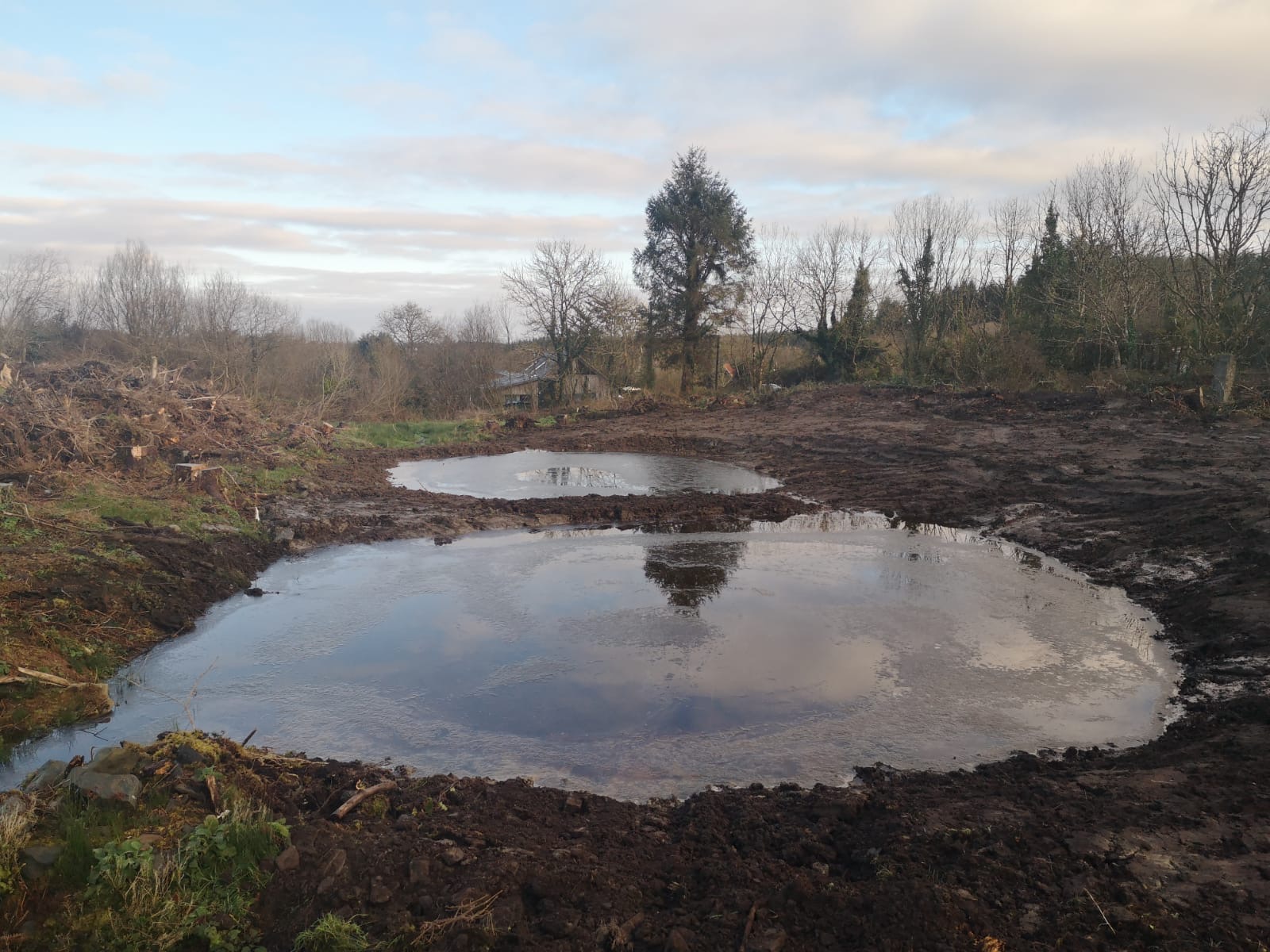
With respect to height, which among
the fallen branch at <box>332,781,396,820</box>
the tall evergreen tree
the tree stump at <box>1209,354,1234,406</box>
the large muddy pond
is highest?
the tall evergreen tree

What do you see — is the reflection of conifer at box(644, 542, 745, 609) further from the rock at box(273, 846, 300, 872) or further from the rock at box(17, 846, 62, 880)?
the rock at box(17, 846, 62, 880)

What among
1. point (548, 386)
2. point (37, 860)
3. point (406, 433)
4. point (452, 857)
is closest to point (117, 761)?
Result: point (37, 860)

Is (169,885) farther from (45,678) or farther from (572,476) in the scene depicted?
(572,476)

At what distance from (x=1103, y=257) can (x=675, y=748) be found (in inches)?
1072

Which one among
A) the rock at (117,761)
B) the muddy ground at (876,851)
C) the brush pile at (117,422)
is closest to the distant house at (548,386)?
the brush pile at (117,422)

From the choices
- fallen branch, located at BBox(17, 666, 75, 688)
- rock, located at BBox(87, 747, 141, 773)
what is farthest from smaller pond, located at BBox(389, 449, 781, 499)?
rock, located at BBox(87, 747, 141, 773)

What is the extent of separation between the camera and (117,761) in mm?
5109

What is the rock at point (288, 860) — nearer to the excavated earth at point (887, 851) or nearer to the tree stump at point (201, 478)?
the excavated earth at point (887, 851)

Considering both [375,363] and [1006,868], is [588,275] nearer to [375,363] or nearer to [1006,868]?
[375,363]

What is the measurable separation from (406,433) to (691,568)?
62.5 ft

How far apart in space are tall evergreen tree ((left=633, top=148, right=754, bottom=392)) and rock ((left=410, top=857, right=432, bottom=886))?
3421 centimetres

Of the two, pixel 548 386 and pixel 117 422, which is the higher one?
pixel 548 386

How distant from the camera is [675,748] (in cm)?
641

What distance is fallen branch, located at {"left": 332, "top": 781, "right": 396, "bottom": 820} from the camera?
4863 mm
